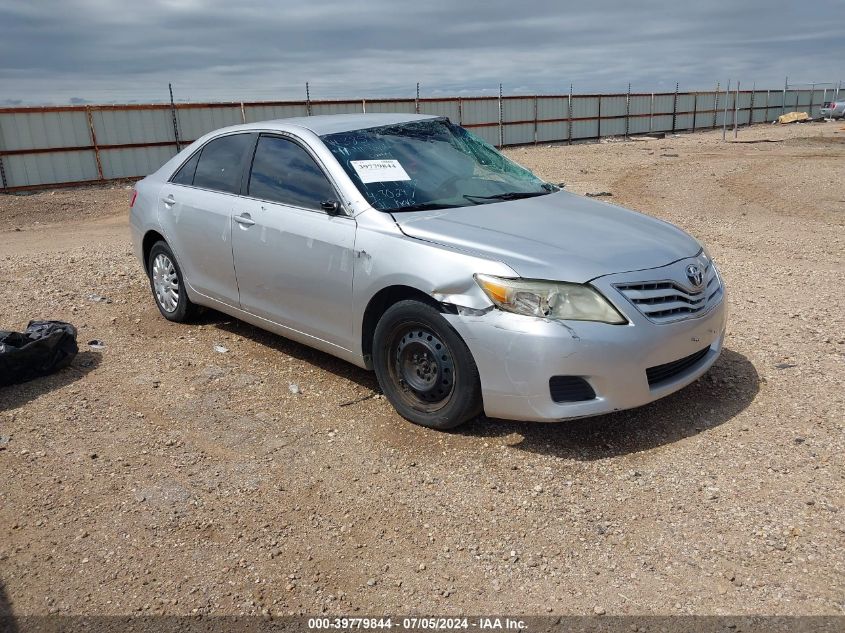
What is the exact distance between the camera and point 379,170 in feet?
14.4

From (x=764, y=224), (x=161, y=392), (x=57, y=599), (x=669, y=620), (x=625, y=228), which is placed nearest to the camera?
(x=669, y=620)

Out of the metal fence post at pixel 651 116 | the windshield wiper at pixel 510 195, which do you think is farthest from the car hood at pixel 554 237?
the metal fence post at pixel 651 116

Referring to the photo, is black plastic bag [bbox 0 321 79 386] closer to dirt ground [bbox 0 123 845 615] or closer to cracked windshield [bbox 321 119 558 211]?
dirt ground [bbox 0 123 845 615]

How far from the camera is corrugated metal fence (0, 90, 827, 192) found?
18.2 metres

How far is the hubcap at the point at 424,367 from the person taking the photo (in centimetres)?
375

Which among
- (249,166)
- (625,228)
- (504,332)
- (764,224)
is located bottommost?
(764,224)

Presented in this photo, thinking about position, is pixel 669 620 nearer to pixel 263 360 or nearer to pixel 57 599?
pixel 57 599

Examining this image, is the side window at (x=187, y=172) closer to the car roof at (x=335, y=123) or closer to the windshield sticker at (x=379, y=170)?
the car roof at (x=335, y=123)

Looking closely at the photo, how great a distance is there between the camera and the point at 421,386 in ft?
12.8

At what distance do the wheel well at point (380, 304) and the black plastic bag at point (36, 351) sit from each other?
2.32m

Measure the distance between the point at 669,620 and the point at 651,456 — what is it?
121 centimetres

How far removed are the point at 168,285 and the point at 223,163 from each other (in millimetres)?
1274

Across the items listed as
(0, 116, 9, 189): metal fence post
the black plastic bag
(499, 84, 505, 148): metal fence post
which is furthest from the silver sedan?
(499, 84, 505, 148): metal fence post

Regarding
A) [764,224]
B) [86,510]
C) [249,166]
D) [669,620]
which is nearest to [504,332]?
[669,620]
